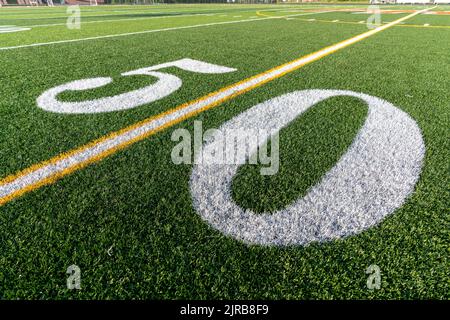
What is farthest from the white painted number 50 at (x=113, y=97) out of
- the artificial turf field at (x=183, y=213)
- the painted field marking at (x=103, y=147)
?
the painted field marking at (x=103, y=147)

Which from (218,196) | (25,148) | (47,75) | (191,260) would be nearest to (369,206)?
(218,196)

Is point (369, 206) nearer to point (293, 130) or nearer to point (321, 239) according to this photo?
point (321, 239)

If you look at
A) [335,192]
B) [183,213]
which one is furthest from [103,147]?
[335,192]

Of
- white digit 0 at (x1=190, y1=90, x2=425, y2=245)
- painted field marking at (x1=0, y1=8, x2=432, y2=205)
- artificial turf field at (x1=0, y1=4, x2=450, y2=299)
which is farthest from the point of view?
painted field marking at (x1=0, y1=8, x2=432, y2=205)

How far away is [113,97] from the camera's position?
277cm

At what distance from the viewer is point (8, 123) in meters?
2.23

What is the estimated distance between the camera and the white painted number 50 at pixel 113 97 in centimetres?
252

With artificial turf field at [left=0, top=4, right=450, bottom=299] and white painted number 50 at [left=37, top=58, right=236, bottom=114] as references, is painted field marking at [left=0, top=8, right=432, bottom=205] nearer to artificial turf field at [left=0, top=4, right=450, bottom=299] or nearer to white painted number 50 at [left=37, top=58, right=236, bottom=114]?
artificial turf field at [left=0, top=4, right=450, bottom=299]

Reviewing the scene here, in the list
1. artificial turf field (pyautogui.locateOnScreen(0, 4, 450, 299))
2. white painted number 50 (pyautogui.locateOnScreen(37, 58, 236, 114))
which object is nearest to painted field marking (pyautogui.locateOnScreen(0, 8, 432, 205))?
artificial turf field (pyautogui.locateOnScreen(0, 4, 450, 299))

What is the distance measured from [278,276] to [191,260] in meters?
0.37

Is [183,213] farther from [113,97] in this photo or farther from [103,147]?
[113,97]

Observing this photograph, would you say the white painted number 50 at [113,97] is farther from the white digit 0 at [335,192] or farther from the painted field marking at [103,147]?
the white digit 0 at [335,192]

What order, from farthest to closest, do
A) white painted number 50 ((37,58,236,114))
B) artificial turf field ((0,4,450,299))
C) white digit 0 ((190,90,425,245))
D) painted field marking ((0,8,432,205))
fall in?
1. white painted number 50 ((37,58,236,114))
2. painted field marking ((0,8,432,205))
3. white digit 0 ((190,90,425,245))
4. artificial turf field ((0,4,450,299))

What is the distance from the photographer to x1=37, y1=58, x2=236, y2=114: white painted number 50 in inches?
99.0
